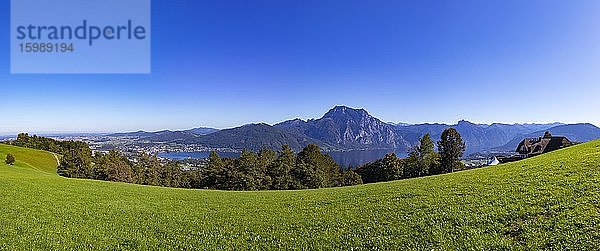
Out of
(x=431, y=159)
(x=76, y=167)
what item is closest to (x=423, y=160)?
(x=431, y=159)

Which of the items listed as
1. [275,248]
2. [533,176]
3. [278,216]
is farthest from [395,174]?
[275,248]

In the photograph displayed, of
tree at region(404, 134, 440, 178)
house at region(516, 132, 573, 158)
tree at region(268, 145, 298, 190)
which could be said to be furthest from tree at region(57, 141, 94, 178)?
house at region(516, 132, 573, 158)

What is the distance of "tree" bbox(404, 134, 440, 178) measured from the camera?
7912 cm

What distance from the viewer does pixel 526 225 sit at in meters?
12.2

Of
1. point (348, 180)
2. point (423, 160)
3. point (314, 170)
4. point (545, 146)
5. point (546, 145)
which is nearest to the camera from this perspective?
point (314, 170)

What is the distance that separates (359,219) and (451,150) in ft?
229

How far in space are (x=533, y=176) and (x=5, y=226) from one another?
2787cm

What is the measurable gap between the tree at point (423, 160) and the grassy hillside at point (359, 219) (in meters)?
57.2

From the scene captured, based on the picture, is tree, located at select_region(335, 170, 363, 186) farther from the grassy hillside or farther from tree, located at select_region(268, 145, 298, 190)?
the grassy hillside

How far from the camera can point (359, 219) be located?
16.2 metres

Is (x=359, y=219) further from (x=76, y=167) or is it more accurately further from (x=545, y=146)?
(x=545, y=146)

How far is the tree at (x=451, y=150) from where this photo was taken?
77938 millimetres

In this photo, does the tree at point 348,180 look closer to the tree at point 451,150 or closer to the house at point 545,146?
the tree at point 451,150

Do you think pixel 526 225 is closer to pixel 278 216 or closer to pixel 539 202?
pixel 539 202
